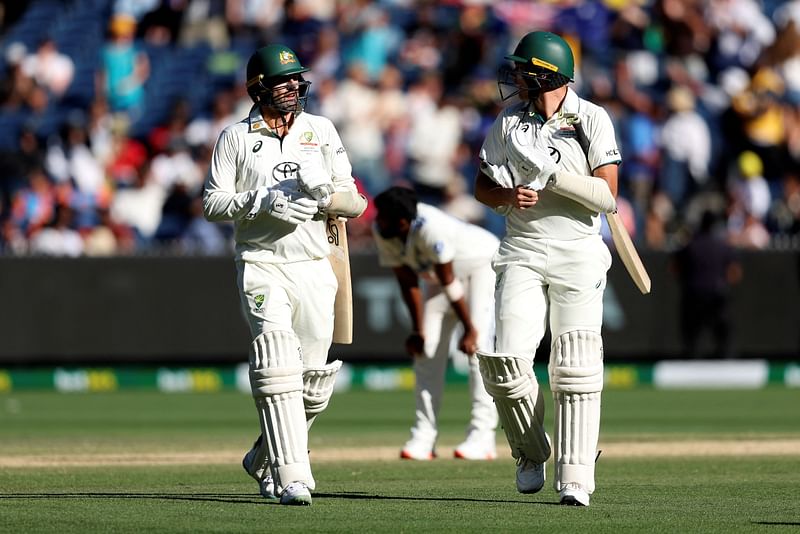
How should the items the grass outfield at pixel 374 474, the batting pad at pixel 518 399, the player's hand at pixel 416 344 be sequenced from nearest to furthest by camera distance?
the grass outfield at pixel 374 474 → the batting pad at pixel 518 399 → the player's hand at pixel 416 344

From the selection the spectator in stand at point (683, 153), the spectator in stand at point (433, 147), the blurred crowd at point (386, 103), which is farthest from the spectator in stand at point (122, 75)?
the spectator in stand at point (683, 153)

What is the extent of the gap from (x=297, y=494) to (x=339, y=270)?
104 cm

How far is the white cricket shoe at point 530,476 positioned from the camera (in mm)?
7055

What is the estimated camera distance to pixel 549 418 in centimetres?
1352

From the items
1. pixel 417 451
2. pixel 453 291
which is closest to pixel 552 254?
pixel 453 291

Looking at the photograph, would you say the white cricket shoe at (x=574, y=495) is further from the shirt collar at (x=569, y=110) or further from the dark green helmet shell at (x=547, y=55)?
the dark green helmet shell at (x=547, y=55)

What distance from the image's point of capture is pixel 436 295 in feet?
33.9

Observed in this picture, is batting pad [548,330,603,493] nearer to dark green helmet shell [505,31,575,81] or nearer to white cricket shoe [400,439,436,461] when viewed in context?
dark green helmet shell [505,31,575,81]

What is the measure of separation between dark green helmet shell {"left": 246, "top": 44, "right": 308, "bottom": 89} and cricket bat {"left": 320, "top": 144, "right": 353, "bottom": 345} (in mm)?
361

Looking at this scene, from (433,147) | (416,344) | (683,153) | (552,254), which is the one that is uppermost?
(552,254)

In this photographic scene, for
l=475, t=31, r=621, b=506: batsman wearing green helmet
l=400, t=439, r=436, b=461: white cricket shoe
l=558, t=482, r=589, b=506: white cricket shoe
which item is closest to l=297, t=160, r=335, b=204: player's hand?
l=475, t=31, r=621, b=506: batsman wearing green helmet

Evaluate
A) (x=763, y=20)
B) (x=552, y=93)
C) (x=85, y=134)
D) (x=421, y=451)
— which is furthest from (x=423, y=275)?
(x=763, y=20)

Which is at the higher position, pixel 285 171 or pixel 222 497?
pixel 285 171

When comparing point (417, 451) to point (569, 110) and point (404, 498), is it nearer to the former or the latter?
point (404, 498)
